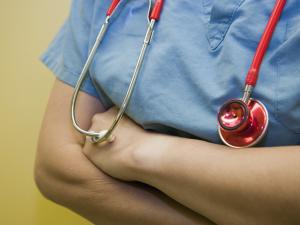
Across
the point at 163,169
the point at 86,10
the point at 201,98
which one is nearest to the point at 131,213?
the point at 163,169

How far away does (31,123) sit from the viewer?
121 centimetres

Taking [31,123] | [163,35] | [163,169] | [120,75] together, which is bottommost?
[31,123]

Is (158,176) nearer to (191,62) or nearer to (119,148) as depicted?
(119,148)

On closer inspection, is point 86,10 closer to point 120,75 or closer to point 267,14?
point 120,75

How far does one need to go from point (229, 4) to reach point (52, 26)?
68 cm

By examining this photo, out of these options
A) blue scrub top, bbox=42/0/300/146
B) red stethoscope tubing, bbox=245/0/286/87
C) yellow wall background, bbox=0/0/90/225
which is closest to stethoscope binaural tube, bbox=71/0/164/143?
blue scrub top, bbox=42/0/300/146

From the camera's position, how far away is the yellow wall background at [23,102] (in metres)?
1.20

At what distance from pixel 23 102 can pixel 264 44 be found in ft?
2.81

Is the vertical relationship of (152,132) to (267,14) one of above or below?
below

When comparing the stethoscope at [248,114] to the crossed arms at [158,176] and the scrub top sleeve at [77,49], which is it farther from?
the scrub top sleeve at [77,49]

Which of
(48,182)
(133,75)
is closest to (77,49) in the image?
(133,75)

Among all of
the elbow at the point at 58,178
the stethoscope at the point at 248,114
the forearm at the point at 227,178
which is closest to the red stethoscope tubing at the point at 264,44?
the stethoscope at the point at 248,114

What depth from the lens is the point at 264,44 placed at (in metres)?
0.63

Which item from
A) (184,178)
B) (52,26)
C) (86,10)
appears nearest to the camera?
(184,178)
